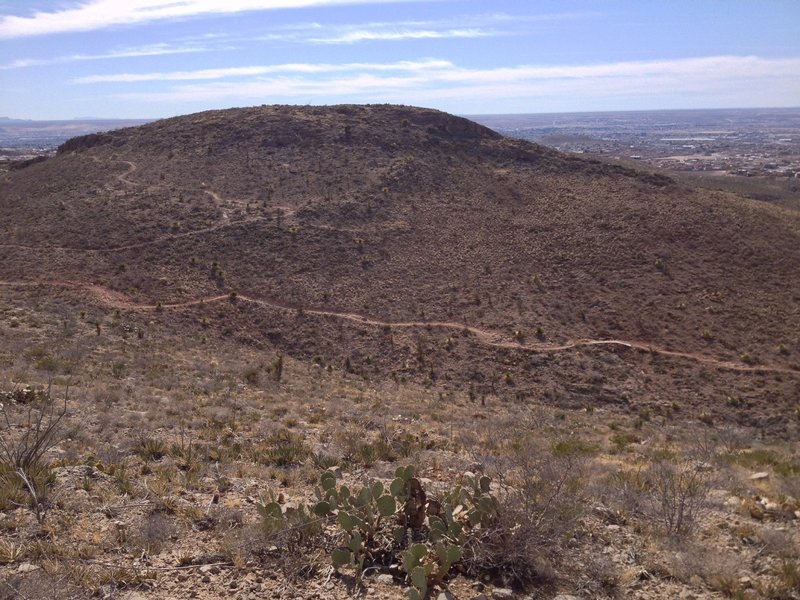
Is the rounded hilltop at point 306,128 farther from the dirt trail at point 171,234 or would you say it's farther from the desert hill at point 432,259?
the dirt trail at point 171,234

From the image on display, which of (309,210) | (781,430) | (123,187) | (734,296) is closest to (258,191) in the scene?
(309,210)

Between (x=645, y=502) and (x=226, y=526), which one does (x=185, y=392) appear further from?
(x=645, y=502)

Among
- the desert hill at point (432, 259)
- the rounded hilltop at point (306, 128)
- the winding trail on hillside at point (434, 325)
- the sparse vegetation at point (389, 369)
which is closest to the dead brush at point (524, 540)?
the sparse vegetation at point (389, 369)

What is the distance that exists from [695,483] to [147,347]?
51.4 ft

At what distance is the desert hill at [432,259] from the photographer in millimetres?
20750


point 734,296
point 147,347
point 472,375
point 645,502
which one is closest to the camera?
point 645,502

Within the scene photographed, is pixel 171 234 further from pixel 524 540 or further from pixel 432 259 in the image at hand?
pixel 524 540

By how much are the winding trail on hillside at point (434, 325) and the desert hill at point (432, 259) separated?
0.28 ft

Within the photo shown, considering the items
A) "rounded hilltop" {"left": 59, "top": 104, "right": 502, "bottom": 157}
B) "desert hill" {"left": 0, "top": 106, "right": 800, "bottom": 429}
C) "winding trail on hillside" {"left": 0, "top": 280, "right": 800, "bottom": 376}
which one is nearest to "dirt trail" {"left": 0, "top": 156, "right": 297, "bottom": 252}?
"desert hill" {"left": 0, "top": 106, "right": 800, "bottom": 429}

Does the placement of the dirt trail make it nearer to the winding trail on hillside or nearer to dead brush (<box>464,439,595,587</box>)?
the winding trail on hillside

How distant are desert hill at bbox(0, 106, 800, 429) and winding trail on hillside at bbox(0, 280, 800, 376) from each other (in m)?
0.09

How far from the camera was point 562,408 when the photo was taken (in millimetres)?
18250

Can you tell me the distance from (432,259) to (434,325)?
5.35m

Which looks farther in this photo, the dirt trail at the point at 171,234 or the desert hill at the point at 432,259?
the dirt trail at the point at 171,234
